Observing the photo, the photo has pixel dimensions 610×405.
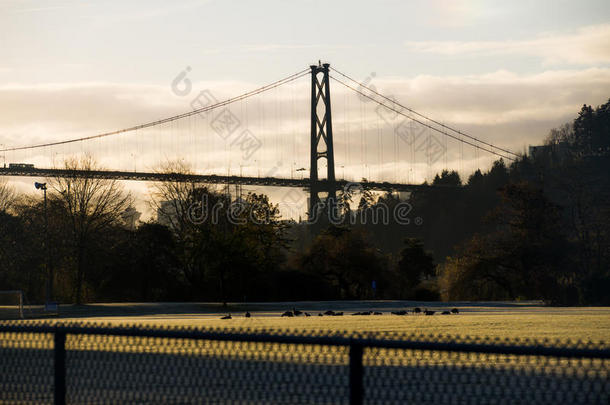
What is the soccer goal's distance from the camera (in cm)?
4275

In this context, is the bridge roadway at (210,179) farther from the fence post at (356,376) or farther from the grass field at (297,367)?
the fence post at (356,376)

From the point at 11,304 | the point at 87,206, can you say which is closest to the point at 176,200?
the point at 87,206

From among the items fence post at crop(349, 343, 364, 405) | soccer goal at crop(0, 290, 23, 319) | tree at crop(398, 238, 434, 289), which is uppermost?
tree at crop(398, 238, 434, 289)

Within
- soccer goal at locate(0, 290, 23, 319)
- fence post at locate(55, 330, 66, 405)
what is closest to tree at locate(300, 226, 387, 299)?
soccer goal at locate(0, 290, 23, 319)

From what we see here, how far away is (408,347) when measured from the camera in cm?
521

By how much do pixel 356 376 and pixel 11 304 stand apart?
41.4 metres

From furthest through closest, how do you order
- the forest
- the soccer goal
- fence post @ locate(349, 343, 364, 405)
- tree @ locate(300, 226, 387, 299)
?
tree @ locate(300, 226, 387, 299)
the forest
the soccer goal
fence post @ locate(349, 343, 364, 405)

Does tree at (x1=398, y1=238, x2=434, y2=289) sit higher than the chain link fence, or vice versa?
tree at (x1=398, y1=238, x2=434, y2=289)

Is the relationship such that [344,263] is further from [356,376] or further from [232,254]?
[356,376]

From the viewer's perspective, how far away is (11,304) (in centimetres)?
4384

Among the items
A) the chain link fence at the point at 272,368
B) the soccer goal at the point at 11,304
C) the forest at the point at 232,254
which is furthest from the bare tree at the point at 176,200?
the chain link fence at the point at 272,368

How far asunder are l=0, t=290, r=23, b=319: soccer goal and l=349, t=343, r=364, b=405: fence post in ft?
130

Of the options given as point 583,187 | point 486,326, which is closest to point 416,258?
point 583,187

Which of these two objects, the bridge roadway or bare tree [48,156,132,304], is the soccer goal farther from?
the bridge roadway
